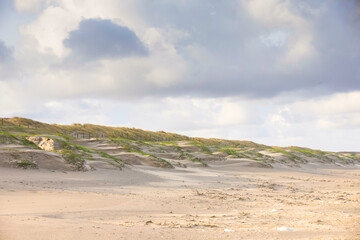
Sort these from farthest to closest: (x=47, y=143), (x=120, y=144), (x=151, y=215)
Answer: (x=120, y=144) < (x=47, y=143) < (x=151, y=215)

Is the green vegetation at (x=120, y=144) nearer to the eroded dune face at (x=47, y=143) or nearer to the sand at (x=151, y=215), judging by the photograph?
the eroded dune face at (x=47, y=143)

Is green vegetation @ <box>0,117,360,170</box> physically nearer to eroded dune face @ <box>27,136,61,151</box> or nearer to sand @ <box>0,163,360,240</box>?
eroded dune face @ <box>27,136,61,151</box>

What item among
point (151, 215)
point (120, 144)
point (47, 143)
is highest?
point (120, 144)

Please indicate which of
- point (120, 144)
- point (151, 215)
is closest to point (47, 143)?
point (120, 144)

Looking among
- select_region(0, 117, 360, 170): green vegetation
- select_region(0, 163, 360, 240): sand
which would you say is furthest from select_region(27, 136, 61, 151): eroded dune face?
select_region(0, 163, 360, 240): sand

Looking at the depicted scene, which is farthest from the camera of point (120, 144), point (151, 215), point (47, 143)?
point (120, 144)

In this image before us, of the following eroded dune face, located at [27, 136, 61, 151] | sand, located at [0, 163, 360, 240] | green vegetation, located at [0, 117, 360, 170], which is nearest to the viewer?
sand, located at [0, 163, 360, 240]

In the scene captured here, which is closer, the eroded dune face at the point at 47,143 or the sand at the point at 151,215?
the sand at the point at 151,215

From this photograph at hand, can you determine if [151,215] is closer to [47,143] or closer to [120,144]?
[47,143]

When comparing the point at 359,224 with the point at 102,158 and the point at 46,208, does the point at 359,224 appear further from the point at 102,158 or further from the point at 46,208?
the point at 102,158

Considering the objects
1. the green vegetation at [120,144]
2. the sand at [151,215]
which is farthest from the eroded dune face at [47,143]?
the sand at [151,215]

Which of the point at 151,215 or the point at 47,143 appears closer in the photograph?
the point at 151,215

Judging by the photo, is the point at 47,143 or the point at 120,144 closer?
the point at 47,143

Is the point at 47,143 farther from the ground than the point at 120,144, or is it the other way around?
the point at 120,144
